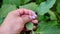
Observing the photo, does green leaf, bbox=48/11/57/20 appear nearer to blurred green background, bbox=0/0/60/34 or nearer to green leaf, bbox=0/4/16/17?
blurred green background, bbox=0/0/60/34

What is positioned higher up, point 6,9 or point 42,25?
point 6,9

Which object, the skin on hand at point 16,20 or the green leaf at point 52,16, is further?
the green leaf at point 52,16

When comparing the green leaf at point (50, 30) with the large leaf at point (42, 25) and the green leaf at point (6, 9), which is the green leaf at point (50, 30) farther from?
the green leaf at point (6, 9)

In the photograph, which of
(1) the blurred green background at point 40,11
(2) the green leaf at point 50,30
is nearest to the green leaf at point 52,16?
(1) the blurred green background at point 40,11

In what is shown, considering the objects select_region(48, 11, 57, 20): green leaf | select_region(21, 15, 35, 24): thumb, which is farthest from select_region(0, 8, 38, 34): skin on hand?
select_region(48, 11, 57, 20): green leaf

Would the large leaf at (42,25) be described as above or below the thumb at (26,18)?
below

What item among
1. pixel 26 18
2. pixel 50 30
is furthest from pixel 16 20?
pixel 50 30

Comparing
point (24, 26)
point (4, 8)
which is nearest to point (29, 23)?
point (24, 26)

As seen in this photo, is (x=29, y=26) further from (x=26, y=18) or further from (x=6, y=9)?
(x=6, y=9)

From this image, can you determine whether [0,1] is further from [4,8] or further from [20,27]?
[20,27]
